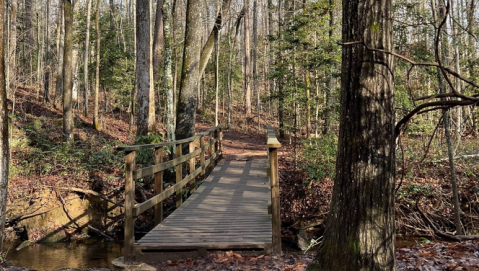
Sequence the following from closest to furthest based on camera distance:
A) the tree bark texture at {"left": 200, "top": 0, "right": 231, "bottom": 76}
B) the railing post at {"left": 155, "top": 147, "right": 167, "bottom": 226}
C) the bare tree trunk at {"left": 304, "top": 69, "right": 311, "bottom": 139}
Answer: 1. the railing post at {"left": 155, "top": 147, "right": 167, "bottom": 226}
2. the tree bark texture at {"left": 200, "top": 0, "right": 231, "bottom": 76}
3. the bare tree trunk at {"left": 304, "top": 69, "right": 311, "bottom": 139}

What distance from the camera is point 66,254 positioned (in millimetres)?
7820

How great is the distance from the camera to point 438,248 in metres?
5.13

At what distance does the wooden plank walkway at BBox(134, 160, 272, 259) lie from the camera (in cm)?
490

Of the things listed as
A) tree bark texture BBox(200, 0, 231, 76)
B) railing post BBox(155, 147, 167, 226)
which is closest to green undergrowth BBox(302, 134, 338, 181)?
tree bark texture BBox(200, 0, 231, 76)

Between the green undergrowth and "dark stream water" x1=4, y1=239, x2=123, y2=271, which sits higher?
the green undergrowth

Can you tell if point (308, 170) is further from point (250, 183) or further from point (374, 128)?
point (374, 128)

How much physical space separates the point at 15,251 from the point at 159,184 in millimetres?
4431

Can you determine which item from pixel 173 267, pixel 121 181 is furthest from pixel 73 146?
pixel 173 267

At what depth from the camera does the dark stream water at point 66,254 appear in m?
7.05

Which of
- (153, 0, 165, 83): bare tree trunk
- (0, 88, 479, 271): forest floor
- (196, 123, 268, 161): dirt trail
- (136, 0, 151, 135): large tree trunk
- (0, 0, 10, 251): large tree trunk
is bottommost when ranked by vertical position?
(0, 88, 479, 271): forest floor

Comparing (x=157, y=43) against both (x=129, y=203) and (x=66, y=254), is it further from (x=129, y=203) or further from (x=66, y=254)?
(x=129, y=203)

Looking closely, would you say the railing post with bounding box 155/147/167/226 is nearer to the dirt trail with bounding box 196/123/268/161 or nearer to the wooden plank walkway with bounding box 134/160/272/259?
the wooden plank walkway with bounding box 134/160/272/259

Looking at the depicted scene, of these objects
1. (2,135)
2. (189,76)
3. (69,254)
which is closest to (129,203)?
(2,135)

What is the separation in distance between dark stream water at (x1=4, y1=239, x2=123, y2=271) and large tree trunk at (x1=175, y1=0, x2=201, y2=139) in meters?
3.57
